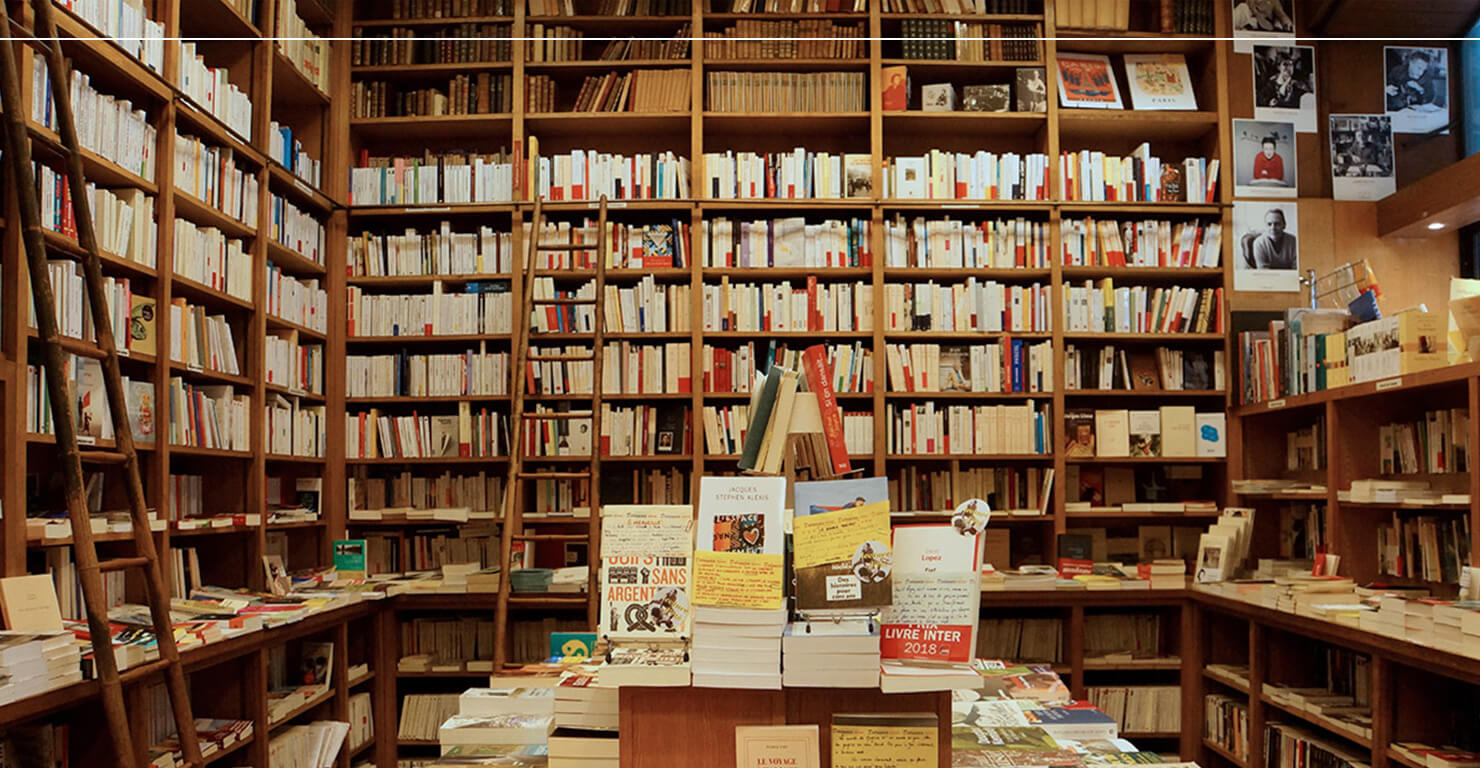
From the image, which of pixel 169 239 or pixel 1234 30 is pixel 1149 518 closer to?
pixel 1234 30

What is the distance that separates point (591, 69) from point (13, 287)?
3233 mm

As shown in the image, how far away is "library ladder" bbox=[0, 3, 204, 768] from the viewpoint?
2.88 metres

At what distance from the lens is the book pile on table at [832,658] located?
2217 millimetres

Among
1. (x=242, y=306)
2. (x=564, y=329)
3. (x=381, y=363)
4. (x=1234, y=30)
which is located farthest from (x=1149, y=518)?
(x=242, y=306)

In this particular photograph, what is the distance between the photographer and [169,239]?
410cm

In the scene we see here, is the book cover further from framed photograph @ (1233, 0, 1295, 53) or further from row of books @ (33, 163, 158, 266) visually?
framed photograph @ (1233, 0, 1295, 53)

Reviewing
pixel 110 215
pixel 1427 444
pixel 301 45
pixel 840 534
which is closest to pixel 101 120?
pixel 110 215

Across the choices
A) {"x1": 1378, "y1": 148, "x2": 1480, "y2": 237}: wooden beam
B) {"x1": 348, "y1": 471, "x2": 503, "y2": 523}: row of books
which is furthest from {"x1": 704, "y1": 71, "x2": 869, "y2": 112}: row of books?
{"x1": 1378, "y1": 148, "x2": 1480, "y2": 237}: wooden beam

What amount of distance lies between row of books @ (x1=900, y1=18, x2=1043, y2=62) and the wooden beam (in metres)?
1.86

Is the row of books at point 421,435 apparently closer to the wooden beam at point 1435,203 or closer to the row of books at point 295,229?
the row of books at point 295,229

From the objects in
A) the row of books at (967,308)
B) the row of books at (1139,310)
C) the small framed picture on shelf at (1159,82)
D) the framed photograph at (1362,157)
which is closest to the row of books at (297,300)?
the row of books at (967,308)

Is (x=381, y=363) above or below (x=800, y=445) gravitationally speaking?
above

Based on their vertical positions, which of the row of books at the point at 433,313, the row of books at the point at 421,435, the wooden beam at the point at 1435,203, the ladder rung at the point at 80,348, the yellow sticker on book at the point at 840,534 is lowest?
the yellow sticker on book at the point at 840,534

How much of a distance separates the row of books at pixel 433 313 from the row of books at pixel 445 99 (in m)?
0.91
